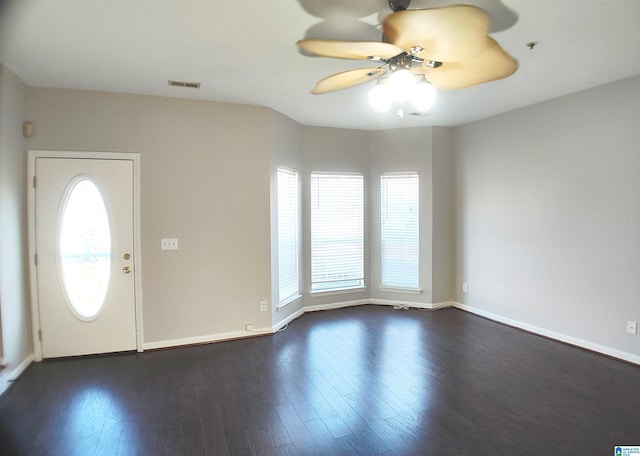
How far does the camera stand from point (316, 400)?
2.66 meters

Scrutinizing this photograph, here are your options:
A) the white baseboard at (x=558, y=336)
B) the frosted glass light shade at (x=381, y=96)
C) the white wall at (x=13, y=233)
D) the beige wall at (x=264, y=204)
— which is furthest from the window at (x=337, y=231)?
the white wall at (x=13, y=233)

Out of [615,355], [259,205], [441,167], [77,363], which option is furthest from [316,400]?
[441,167]

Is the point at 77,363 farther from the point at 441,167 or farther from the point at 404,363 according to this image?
the point at 441,167

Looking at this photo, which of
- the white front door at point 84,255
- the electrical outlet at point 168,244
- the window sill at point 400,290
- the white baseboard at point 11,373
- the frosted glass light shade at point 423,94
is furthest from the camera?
the window sill at point 400,290

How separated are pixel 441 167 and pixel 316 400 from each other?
12.3ft

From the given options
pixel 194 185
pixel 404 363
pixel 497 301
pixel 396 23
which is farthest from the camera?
pixel 497 301

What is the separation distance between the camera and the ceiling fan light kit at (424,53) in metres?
1.60

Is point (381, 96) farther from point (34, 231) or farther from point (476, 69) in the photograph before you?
point (34, 231)

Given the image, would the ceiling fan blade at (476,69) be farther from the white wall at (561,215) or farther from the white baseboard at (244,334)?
the white baseboard at (244,334)

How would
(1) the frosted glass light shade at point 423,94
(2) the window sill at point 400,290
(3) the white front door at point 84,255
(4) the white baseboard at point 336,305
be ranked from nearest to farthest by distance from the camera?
1. (1) the frosted glass light shade at point 423,94
2. (3) the white front door at point 84,255
3. (4) the white baseboard at point 336,305
4. (2) the window sill at point 400,290

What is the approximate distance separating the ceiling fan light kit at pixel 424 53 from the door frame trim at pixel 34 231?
2.33m

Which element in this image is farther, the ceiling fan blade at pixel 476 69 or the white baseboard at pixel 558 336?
the white baseboard at pixel 558 336

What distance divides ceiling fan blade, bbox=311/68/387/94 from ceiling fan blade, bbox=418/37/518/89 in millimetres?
326

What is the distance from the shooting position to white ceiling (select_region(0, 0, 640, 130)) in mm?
2041
